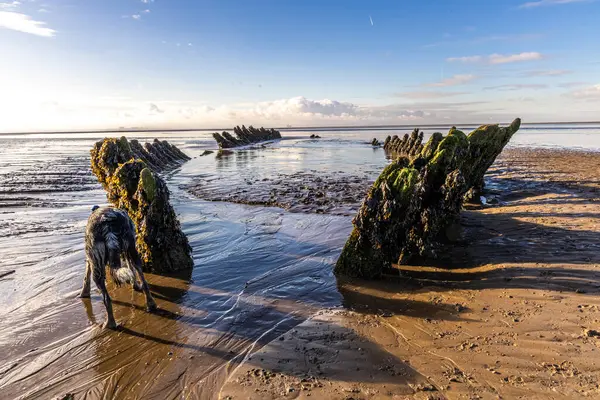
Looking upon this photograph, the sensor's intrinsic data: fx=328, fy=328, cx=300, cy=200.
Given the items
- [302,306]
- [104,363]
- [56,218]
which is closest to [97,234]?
[104,363]

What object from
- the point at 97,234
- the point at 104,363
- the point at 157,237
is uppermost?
the point at 97,234

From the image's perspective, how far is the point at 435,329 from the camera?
5.59 metres

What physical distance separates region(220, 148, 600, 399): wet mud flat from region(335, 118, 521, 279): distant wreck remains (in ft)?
1.63

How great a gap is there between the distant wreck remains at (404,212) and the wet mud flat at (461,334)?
1.63 feet

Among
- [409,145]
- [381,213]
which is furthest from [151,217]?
[409,145]

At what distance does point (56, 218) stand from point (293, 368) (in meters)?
12.7

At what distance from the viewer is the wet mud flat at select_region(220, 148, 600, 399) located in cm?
426

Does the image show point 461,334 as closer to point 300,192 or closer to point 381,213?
point 381,213

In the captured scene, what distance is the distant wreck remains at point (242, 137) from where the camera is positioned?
5850 centimetres

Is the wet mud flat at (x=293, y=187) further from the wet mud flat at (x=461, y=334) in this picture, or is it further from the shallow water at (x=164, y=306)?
the wet mud flat at (x=461, y=334)

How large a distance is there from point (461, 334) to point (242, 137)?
68533 millimetres

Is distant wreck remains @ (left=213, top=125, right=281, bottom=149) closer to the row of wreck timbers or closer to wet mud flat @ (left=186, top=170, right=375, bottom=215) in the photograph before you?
wet mud flat @ (left=186, top=170, right=375, bottom=215)

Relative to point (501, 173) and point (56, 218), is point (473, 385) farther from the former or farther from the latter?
point (501, 173)

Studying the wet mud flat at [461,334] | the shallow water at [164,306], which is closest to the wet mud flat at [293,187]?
the shallow water at [164,306]
